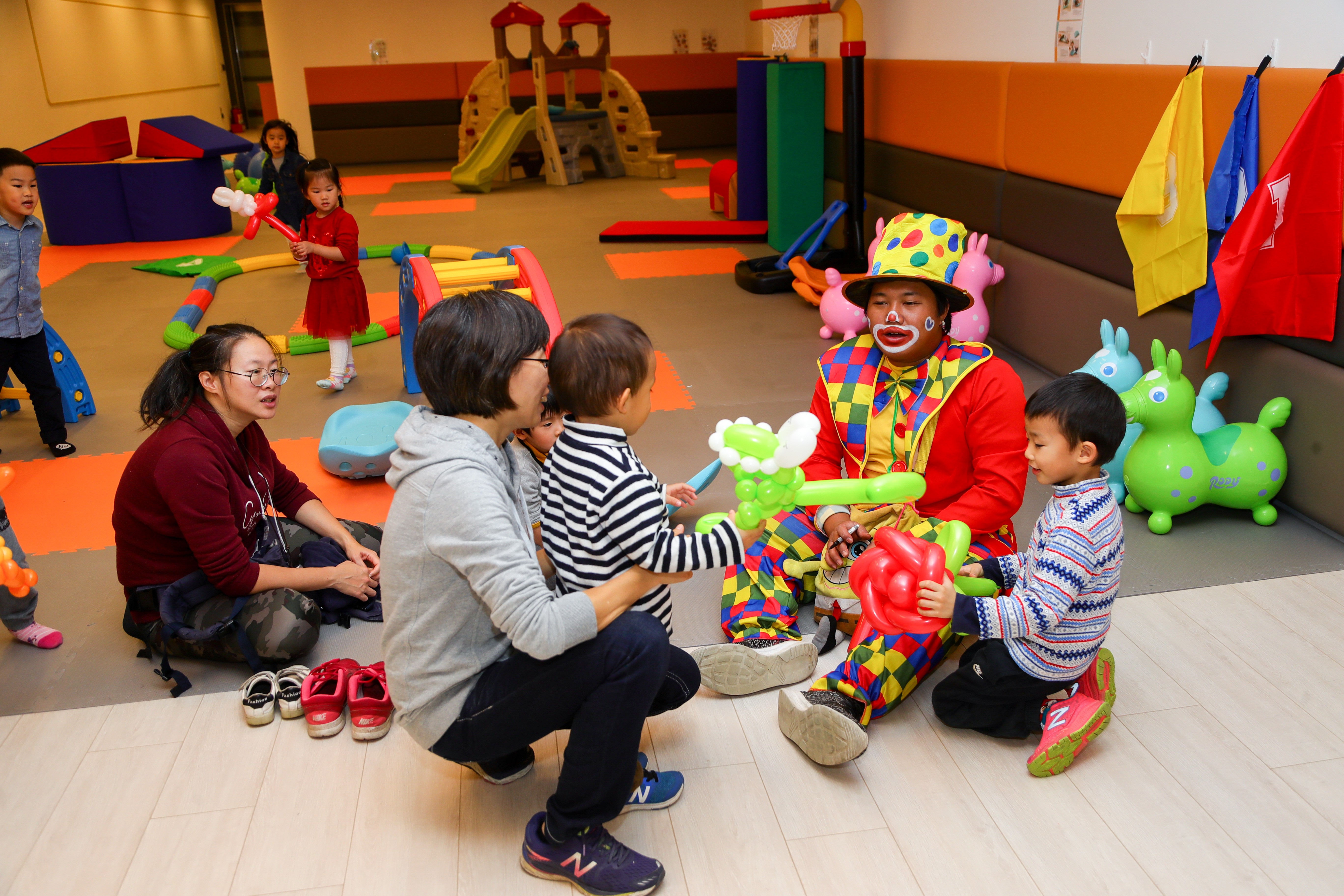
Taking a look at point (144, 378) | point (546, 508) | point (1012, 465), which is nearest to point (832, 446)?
point (1012, 465)

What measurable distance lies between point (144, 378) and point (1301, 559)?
5085 millimetres

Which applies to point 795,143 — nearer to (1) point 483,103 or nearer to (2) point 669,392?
(2) point 669,392

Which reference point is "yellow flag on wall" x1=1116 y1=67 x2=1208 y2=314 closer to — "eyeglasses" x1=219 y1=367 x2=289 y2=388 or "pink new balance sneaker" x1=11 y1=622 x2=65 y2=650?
"eyeglasses" x1=219 y1=367 x2=289 y2=388

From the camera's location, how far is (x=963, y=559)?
2.04m

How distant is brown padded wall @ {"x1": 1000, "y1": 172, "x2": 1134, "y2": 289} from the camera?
401 centimetres

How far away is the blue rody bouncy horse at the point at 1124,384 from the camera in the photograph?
3369 mm

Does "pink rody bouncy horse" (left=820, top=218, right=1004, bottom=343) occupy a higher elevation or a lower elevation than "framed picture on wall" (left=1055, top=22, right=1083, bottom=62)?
lower

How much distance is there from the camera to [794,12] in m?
6.66

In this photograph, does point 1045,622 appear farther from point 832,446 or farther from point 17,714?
point 17,714

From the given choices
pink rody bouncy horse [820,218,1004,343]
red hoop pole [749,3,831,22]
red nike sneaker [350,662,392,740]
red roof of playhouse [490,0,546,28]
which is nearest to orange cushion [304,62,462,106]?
red roof of playhouse [490,0,546,28]

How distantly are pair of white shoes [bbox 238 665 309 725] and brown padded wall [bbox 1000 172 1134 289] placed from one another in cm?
327

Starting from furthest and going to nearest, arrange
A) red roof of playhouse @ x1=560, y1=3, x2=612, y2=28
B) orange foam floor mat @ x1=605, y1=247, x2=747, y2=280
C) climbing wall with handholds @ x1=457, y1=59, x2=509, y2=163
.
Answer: climbing wall with handholds @ x1=457, y1=59, x2=509, y2=163 → red roof of playhouse @ x1=560, y1=3, x2=612, y2=28 → orange foam floor mat @ x1=605, y1=247, x2=747, y2=280

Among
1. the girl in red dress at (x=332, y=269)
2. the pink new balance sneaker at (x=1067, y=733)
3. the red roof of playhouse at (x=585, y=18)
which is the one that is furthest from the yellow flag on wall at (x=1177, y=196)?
the red roof of playhouse at (x=585, y=18)

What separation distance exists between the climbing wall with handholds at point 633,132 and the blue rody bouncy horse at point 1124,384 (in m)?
9.07
